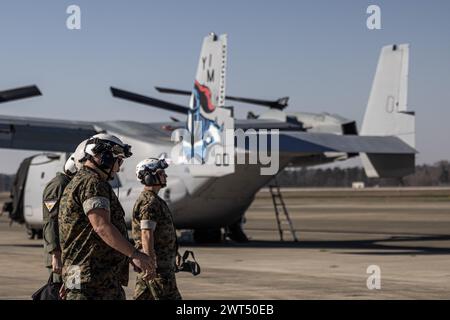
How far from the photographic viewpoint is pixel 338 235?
33781mm

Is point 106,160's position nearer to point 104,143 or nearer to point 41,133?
point 104,143

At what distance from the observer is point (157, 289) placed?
995cm

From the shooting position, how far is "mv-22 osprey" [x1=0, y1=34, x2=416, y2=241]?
24.6 metres

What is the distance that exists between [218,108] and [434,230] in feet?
46.3

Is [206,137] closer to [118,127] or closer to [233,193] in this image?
[233,193]

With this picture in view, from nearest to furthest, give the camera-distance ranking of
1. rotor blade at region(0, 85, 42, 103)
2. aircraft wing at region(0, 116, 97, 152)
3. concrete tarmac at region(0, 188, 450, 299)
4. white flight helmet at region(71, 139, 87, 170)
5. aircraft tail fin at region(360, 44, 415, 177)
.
Answer: white flight helmet at region(71, 139, 87, 170) < concrete tarmac at region(0, 188, 450, 299) < aircraft tail fin at region(360, 44, 415, 177) < aircraft wing at region(0, 116, 97, 152) < rotor blade at region(0, 85, 42, 103)

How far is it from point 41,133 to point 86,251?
2203 centimetres

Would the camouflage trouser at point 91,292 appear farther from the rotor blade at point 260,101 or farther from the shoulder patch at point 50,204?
the rotor blade at point 260,101

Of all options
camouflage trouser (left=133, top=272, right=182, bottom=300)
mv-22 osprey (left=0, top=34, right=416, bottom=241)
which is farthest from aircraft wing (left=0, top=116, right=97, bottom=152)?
camouflage trouser (left=133, top=272, right=182, bottom=300)

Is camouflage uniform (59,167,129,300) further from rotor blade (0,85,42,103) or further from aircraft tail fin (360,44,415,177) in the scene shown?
rotor blade (0,85,42,103)

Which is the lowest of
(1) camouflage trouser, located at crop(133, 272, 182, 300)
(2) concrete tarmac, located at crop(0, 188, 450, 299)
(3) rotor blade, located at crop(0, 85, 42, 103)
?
(2) concrete tarmac, located at crop(0, 188, 450, 299)

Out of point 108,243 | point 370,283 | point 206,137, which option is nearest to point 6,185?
point 206,137

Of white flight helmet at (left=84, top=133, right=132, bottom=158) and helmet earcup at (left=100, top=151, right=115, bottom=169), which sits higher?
white flight helmet at (left=84, top=133, right=132, bottom=158)

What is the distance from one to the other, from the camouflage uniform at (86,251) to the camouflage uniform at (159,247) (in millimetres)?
1541
